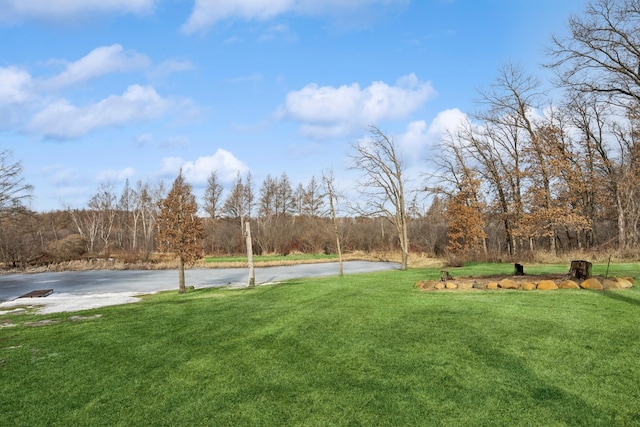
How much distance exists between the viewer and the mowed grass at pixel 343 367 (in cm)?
390

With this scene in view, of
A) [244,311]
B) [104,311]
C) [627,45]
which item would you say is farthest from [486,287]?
[627,45]

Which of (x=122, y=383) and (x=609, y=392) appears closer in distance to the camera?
(x=609, y=392)

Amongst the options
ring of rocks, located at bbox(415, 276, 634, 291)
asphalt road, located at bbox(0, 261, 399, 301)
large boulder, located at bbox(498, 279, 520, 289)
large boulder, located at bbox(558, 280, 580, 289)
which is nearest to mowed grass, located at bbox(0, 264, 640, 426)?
ring of rocks, located at bbox(415, 276, 634, 291)

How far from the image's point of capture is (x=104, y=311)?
9.95 metres

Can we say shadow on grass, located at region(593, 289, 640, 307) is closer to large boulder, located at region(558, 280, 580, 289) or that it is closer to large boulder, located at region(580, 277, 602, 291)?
large boulder, located at region(580, 277, 602, 291)

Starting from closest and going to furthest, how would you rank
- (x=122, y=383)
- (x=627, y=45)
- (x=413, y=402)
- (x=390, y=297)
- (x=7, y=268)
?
(x=413, y=402), (x=122, y=383), (x=390, y=297), (x=627, y=45), (x=7, y=268)

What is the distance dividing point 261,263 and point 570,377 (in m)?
33.2

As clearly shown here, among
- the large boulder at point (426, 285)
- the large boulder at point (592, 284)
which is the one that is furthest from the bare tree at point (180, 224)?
the large boulder at point (592, 284)

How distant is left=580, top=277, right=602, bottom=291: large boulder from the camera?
962 centimetres

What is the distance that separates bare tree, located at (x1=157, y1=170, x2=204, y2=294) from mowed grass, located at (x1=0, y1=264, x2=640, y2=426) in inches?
195

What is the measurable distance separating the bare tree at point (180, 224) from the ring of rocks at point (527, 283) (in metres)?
7.46

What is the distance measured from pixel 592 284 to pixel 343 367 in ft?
25.1

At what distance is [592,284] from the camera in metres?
9.66

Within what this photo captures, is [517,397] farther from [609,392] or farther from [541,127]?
[541,127]
